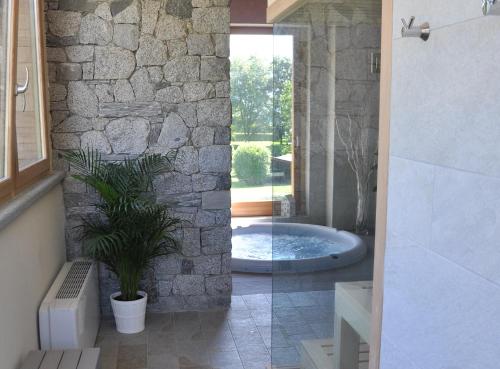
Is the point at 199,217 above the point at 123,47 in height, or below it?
below

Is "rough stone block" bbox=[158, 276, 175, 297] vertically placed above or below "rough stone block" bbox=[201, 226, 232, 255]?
below

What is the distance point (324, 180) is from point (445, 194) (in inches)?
55.3

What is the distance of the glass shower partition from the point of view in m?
1.91

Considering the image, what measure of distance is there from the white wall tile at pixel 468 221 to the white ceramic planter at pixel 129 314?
255 centimetres

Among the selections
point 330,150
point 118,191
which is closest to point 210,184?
point 118,191

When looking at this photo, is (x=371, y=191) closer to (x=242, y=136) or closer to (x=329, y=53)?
(x=329, y=53)

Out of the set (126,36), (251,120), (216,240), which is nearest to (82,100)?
(126,36)

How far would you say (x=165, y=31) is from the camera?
3.45 m

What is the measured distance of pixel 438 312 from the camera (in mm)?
1116

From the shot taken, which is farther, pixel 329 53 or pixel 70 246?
pixel 70 246

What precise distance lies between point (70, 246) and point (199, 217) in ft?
2.85

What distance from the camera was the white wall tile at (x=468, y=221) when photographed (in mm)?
921

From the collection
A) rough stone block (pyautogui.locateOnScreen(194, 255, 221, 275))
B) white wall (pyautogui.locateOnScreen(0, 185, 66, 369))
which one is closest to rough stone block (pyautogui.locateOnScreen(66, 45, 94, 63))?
white wall (pyautogui.locateOnScreen(0, 185, 66, 369))

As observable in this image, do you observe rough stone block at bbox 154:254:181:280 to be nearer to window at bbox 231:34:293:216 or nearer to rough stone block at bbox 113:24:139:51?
rough stone block at bbox 113:24:139:51
